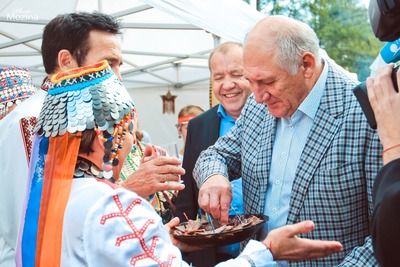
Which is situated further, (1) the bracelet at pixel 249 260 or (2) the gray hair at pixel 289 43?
(2) the gray hair at pixel 289 43

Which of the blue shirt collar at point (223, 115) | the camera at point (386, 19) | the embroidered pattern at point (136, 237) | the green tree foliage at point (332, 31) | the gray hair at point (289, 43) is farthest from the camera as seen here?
the green tree foliage at point (332, 31)

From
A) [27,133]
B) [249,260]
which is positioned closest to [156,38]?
[27,133]

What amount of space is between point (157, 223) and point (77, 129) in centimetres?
44

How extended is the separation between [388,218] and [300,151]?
127cm

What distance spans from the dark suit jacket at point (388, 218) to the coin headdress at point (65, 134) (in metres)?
1.01

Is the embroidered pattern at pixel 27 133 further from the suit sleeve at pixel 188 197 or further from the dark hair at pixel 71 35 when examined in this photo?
A: the suit sleeve at pixel 188 197

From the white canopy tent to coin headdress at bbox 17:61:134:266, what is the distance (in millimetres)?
2606

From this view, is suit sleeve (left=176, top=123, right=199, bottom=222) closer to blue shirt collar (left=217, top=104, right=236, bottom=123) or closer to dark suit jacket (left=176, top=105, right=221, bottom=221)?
dark suit jacket (left=176, top=105, right=221, bottom=221)

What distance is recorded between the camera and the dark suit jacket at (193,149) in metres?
3.83

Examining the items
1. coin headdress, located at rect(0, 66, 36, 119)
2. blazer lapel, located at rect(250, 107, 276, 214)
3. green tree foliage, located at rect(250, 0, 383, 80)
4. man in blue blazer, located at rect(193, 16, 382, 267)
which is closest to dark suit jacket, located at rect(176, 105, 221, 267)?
man in blue blazer, located at rect(193, 16, 382, 267)

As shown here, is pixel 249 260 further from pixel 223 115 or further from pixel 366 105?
pixel 223 115

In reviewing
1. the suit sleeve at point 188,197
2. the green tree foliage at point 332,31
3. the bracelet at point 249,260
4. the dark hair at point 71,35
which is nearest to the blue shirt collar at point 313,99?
the bracelet at point 249,260

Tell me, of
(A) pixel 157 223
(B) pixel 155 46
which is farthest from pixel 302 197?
(B) pixel 155 46

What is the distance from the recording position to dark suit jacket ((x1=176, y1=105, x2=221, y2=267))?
3830 mm
